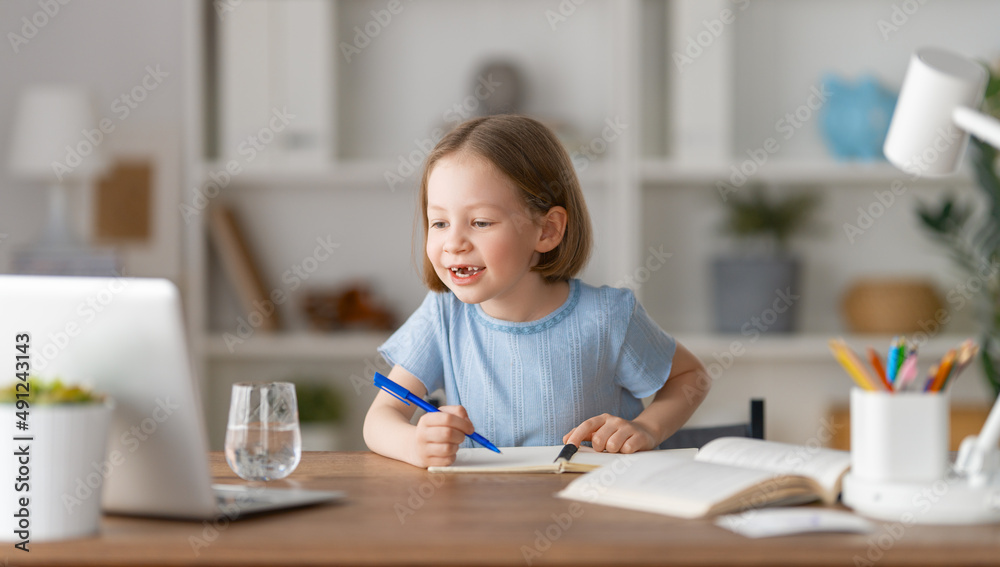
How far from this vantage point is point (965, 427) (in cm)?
317

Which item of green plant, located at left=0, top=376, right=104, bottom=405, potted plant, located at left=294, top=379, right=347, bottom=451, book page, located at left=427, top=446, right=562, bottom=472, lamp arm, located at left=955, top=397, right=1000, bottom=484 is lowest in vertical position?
potted plant, located at left=294, top=379, right=347, bottom=451

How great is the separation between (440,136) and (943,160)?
2440 millimetres

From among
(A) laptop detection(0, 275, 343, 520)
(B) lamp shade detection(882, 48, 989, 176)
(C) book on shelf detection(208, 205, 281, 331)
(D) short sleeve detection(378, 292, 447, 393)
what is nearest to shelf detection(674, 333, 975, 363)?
(C) book on shelf detection(208, 205, 281, 331)

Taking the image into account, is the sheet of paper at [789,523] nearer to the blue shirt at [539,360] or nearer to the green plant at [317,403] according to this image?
the blue shirt at [539,360]

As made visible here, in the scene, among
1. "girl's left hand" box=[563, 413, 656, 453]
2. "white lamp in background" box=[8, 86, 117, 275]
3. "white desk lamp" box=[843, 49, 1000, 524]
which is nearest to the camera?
"white desk lamp" box=[843, 49, 1000, 524]

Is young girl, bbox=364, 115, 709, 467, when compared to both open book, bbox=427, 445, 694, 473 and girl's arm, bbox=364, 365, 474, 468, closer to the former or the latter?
girl's arm, bbox=364, 365, 474, 468

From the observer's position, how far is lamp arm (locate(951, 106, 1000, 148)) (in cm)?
95

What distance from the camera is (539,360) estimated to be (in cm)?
151

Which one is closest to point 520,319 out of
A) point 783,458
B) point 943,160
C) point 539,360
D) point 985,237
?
point 539,360

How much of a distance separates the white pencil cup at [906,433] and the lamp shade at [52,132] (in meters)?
2.90

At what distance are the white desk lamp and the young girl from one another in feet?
1.57

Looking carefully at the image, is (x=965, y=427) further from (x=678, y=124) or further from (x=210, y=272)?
(x=210, y=272)

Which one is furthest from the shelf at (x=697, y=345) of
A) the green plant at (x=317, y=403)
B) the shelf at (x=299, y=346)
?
the green plant at (x=317, y=403)

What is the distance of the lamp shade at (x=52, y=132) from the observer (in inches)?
125
